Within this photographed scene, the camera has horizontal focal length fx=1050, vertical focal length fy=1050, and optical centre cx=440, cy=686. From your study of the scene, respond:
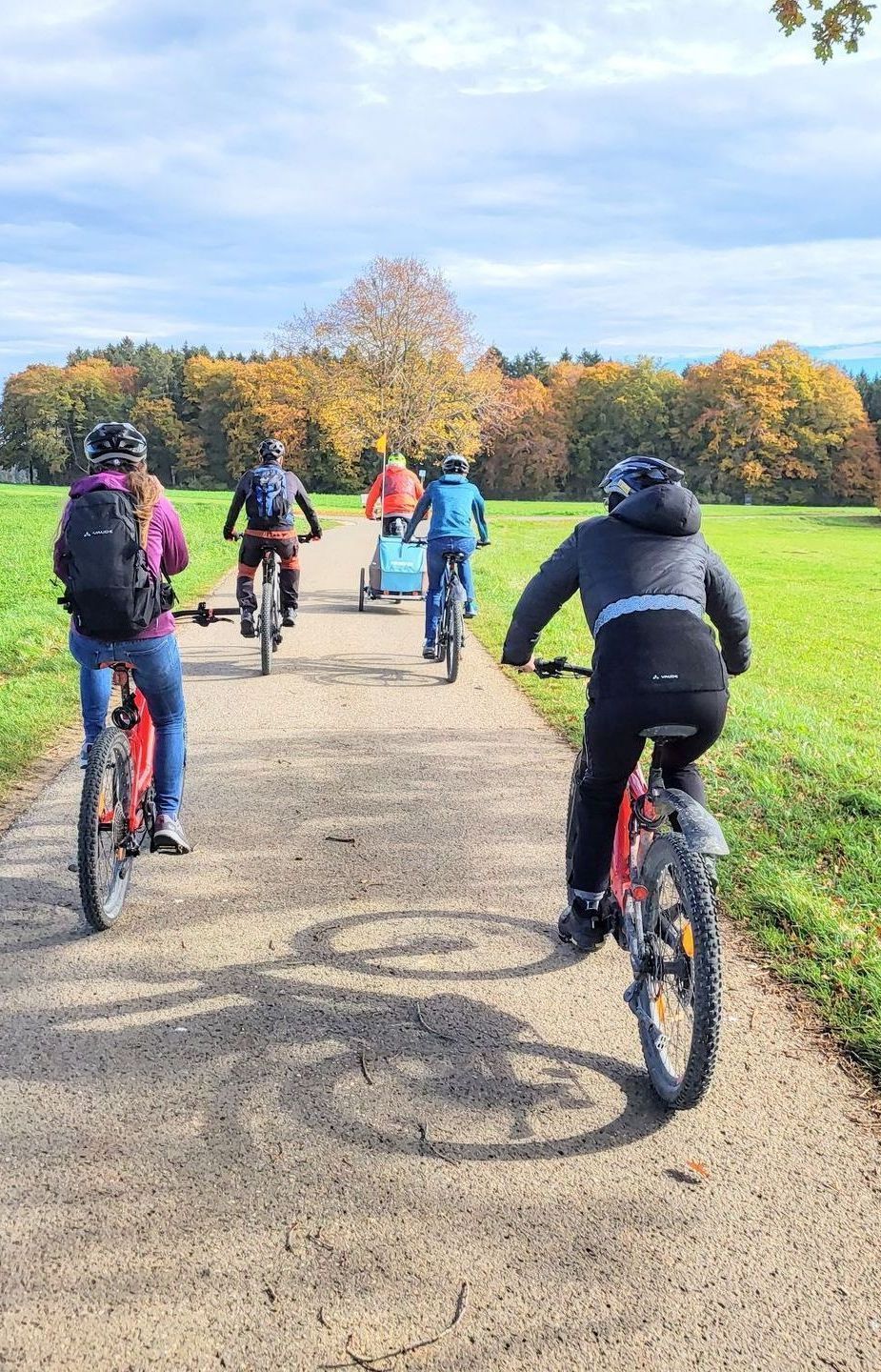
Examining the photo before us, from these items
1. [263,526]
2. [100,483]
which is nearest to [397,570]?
[263,526]

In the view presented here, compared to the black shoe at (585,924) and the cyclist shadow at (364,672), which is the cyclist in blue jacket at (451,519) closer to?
the cyclist shadow at (364,672)

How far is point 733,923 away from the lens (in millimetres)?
4500

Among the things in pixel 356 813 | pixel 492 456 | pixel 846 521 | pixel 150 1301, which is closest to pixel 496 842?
pixel 356 813

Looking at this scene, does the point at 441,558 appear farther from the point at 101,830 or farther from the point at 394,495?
the point at 101,830

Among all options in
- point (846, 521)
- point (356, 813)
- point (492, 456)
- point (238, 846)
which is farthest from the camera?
point (492, 456)

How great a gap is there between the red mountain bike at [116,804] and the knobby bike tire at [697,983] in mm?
2127

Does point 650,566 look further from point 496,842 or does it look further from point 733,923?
point 496,842

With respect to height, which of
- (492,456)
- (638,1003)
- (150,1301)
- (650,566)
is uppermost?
(492,456)

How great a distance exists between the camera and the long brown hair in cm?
411

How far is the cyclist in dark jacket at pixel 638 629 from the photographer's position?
10.5 feet

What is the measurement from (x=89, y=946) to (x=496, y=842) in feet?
6.94

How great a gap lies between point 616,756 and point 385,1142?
1339 mm

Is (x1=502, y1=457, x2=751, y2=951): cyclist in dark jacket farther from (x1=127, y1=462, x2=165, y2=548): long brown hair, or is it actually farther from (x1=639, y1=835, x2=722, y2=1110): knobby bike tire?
(x1=127, y1=462, x2=165, y2=548): long brown hair

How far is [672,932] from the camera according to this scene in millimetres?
3125
